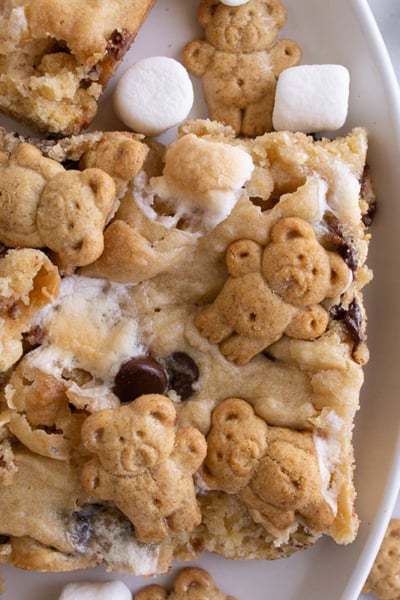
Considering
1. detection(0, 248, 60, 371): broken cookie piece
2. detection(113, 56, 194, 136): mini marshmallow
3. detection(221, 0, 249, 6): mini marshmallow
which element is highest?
detection(221, 0, 249, 6): mini marshmallow

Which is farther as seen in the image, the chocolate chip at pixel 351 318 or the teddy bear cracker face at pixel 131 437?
the chocolate chip at pixel 351 318

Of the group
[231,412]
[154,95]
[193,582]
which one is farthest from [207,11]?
[193,582]

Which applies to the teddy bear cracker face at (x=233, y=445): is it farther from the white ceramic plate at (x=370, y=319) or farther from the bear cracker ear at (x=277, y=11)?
the bear cracker ear at (x=277, y=11)

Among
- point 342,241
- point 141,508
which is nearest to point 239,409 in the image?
point 141,508

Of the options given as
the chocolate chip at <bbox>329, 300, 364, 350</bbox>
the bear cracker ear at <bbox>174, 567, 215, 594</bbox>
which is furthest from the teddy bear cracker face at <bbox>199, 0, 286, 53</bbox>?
the bear cracker ear at <bbox>174, 567, 215, 594</bbox>

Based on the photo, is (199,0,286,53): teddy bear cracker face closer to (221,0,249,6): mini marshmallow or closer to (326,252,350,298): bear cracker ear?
(221,0,249,6): mini marshmallow

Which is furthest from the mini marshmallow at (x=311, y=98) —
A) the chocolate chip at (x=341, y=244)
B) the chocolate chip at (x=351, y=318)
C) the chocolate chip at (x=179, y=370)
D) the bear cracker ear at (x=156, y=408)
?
the bear cracker ear at (x=156, y=408)
